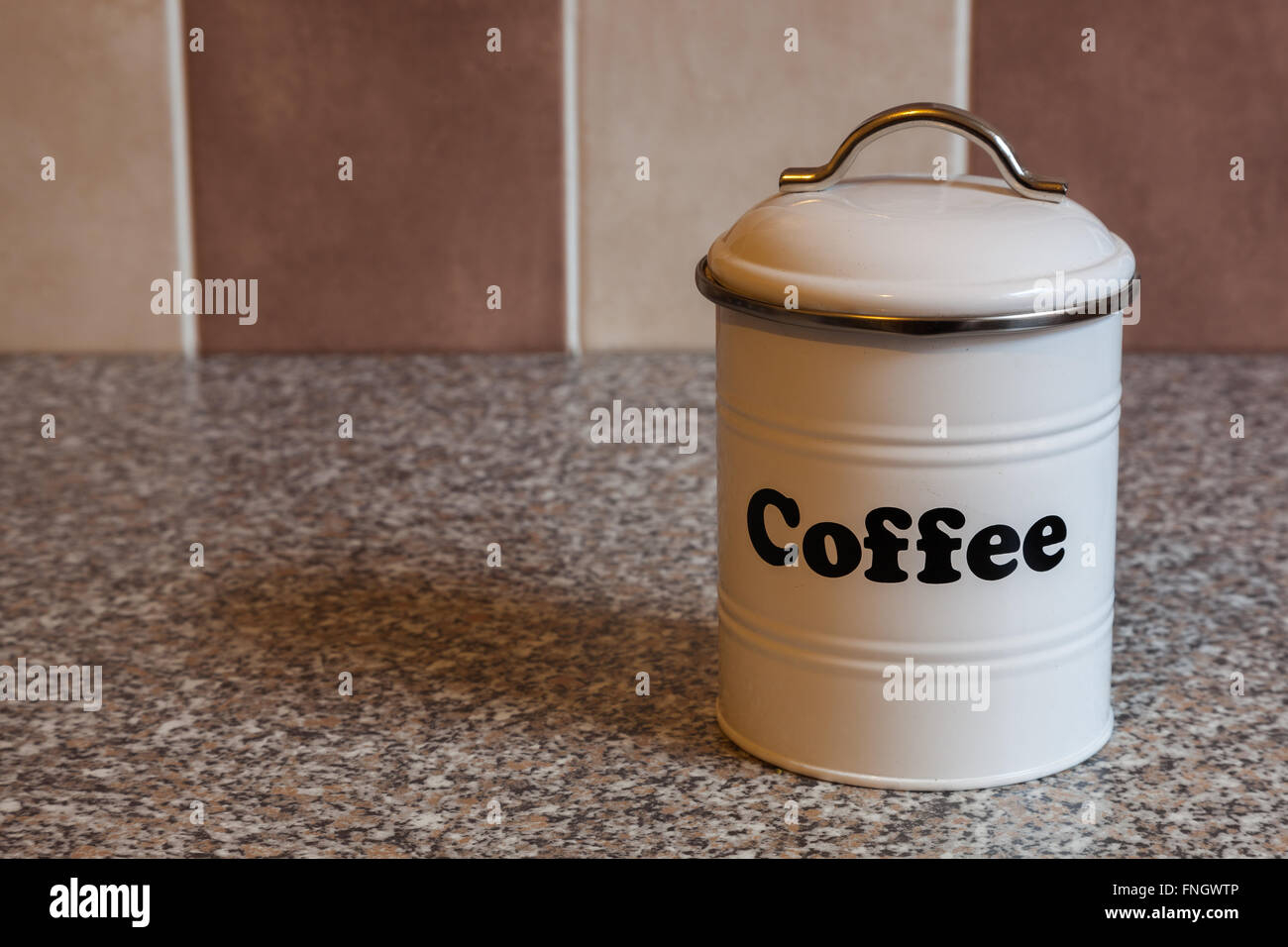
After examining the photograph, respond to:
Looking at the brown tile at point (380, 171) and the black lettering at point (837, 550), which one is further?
the brown tile at point (380, 171)

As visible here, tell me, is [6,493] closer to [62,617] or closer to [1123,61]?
[62,617]

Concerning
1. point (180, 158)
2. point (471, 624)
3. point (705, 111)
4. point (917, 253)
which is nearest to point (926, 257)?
point (917, 253)

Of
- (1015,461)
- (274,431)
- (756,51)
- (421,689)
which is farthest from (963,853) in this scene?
(756,51)

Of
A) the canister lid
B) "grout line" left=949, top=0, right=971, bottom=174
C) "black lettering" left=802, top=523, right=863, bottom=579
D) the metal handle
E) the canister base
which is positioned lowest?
the canister base

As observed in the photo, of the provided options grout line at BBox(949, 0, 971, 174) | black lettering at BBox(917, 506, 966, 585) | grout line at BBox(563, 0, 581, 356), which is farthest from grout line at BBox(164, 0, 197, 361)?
black lettering at BBox(917, 506, 966, 585)

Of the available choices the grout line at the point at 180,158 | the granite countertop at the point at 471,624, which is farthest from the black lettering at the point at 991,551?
the grout line at the point at 180,158

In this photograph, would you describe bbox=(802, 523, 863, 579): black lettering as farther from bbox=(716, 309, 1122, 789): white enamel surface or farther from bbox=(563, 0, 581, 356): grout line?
bbox=(563, 0, 581, 356): grout line

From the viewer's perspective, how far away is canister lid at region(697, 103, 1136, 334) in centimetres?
63

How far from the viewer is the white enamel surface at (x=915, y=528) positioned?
647mm

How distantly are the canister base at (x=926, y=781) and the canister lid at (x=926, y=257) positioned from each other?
0.66ft

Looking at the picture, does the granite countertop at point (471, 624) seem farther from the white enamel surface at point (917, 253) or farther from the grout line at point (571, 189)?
the white enamel surface at point (917, 253)

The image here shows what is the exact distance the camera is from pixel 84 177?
136 cm

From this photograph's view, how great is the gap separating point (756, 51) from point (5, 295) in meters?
0.68

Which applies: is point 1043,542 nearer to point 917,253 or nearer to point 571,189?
point 917,253
